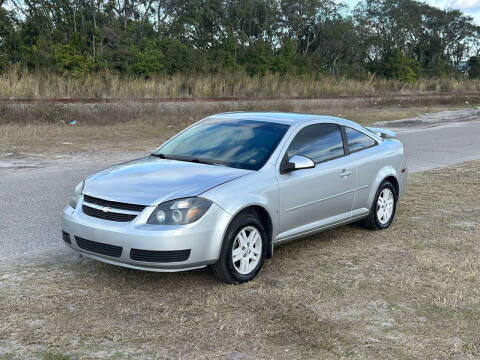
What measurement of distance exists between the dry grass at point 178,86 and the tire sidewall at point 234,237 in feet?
51.6

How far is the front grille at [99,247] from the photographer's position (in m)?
4.95

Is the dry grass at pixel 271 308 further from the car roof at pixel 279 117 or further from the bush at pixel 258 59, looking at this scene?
the bush at pixel 258 59

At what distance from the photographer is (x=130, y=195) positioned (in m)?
Result: 5.05

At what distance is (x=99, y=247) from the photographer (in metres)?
5.04

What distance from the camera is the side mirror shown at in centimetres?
574

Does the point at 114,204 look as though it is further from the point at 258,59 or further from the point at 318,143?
the point at 258,59

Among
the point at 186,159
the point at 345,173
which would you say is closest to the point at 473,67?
the point at 345,173

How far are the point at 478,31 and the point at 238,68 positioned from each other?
132ft

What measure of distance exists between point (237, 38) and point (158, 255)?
135ft

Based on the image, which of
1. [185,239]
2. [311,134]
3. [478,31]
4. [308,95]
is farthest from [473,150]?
[478,31]

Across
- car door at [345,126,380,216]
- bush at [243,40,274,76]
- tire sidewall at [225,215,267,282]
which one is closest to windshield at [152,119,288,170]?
tire sidewall at [225,215,267,282]

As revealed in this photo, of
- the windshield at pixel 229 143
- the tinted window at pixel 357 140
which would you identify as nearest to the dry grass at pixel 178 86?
the windshield at pixel 229 143

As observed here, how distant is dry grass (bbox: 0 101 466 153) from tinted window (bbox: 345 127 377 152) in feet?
26.8

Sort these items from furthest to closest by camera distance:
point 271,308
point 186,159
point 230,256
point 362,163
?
point 362,163, point 186,159, point 230,256, point 271,308
